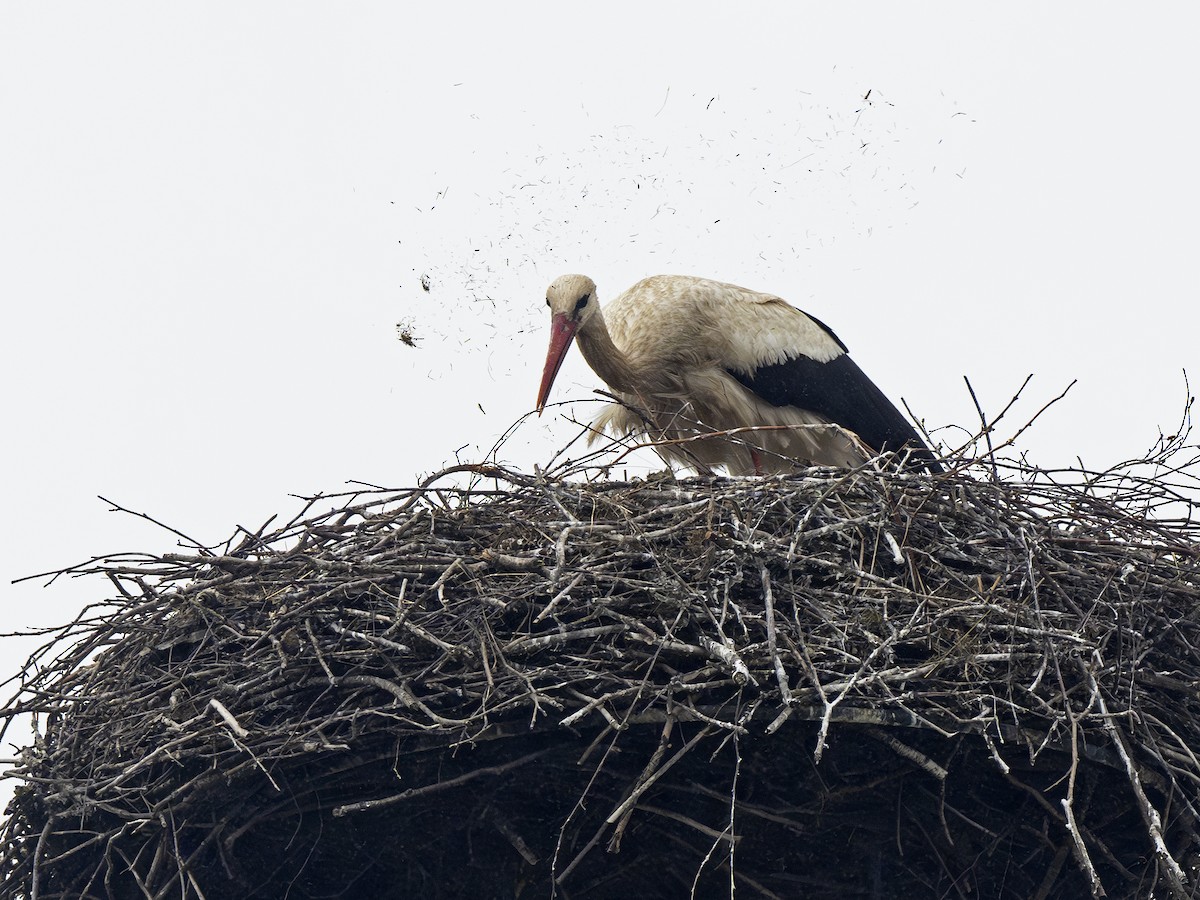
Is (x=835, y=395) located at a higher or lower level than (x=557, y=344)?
lower

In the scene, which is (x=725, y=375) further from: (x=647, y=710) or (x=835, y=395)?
(x=647, y=710)

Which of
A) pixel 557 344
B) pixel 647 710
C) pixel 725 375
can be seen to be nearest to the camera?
pixel 647 710

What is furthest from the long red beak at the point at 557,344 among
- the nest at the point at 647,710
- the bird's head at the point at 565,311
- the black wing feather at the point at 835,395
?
the nest at the point at 647,710

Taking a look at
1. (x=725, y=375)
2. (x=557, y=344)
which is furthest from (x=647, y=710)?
(x=725, y=375)

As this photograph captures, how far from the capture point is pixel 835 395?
16.5 feet

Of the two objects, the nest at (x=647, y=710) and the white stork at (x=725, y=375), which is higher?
the white stork at (x=725, y=375)

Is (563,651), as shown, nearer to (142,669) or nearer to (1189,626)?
(142,669)

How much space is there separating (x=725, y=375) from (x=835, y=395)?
0.41 metres

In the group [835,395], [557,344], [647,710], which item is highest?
[557,344]

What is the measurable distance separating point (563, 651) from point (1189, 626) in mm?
1461

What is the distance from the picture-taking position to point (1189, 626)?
3.21 metres

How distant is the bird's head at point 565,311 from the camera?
4688 mm

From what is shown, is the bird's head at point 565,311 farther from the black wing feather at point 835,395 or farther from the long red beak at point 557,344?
the black wing feather at point 835,395

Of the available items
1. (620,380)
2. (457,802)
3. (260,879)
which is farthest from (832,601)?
(620,380)
